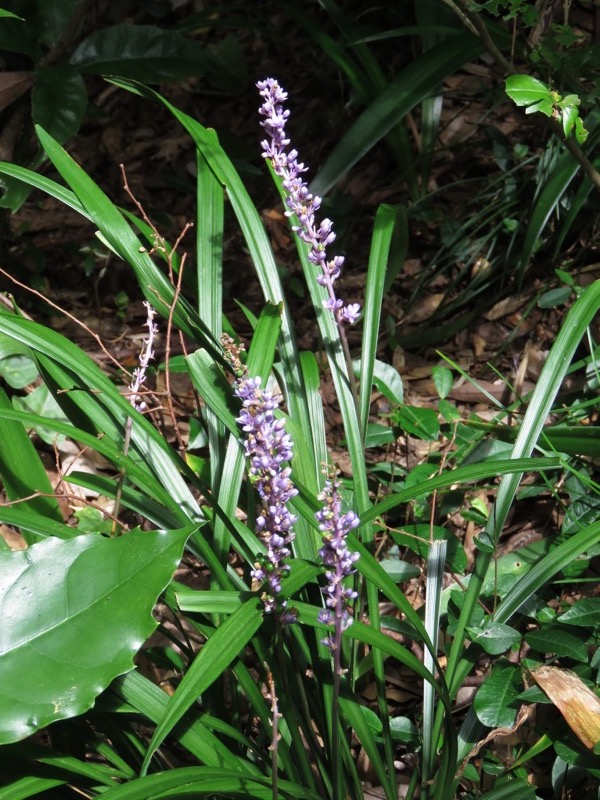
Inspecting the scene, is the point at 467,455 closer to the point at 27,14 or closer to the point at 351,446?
the point at 351,446

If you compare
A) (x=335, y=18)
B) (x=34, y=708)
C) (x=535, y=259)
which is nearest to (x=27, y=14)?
(x=335, y=18)

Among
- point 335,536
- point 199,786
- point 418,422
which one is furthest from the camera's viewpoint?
point 418,422

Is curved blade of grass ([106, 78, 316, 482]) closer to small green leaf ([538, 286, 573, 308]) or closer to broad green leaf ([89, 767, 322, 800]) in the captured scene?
broad green leaf ([89, 767, 322, 800])

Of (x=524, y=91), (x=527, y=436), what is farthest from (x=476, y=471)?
(x=524, y=91)

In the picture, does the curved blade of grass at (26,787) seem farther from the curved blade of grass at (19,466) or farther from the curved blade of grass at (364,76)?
the curved blade of grass at (364,76)

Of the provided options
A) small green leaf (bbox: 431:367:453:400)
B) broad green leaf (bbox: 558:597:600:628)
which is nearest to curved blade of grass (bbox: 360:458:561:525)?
broad green leaf (bbox: 558:597:600:628)

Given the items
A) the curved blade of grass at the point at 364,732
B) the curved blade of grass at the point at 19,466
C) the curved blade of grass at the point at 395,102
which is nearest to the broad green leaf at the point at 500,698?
the curved blade of grass at the point at 364,732

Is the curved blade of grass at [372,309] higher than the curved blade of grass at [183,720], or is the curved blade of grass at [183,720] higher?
the curved blade of grass at [372,309]

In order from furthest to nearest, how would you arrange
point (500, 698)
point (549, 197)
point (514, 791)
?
point (549, 197) → point (500, 698) → point (514, 791)

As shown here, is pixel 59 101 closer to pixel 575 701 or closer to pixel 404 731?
pixel 404 731
